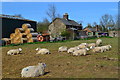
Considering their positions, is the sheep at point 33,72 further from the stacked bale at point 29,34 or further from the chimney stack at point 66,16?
the chimney stack at point 66,16

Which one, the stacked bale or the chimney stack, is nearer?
the stacked bale

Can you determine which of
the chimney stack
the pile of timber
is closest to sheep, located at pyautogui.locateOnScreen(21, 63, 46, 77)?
the pile of timber

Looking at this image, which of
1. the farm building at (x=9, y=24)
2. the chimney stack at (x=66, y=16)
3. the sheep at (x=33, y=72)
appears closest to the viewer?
the sheep at (x=33, y=72)

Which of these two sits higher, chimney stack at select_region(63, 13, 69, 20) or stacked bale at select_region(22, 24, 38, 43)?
chimney stack at select_region(63, 13, 69, 20)

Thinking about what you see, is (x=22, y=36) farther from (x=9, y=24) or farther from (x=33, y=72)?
(x=33, y=72)

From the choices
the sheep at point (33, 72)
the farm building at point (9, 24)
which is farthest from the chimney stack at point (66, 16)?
the sheep at point (33, 72)

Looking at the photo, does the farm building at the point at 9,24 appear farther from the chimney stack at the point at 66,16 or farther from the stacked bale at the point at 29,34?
the chimney stack at the point at 66,16

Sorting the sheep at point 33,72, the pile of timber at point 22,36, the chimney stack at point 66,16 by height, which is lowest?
the sheep at point 33,72

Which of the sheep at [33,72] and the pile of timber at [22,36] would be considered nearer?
the sheep at [33,72]

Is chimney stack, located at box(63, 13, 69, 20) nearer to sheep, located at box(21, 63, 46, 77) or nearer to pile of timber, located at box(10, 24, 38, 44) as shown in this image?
pile of timber, located at box(10, 24, 38, 44)

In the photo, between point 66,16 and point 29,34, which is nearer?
point 29,34

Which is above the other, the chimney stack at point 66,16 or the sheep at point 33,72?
the chimney stack at point 66,16

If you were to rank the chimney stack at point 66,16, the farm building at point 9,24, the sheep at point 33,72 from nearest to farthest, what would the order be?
the sheep at point 33,72 < the farm building at point 9,24 < the chimney stack at point 66,16

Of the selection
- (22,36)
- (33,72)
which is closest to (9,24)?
(22,36)
